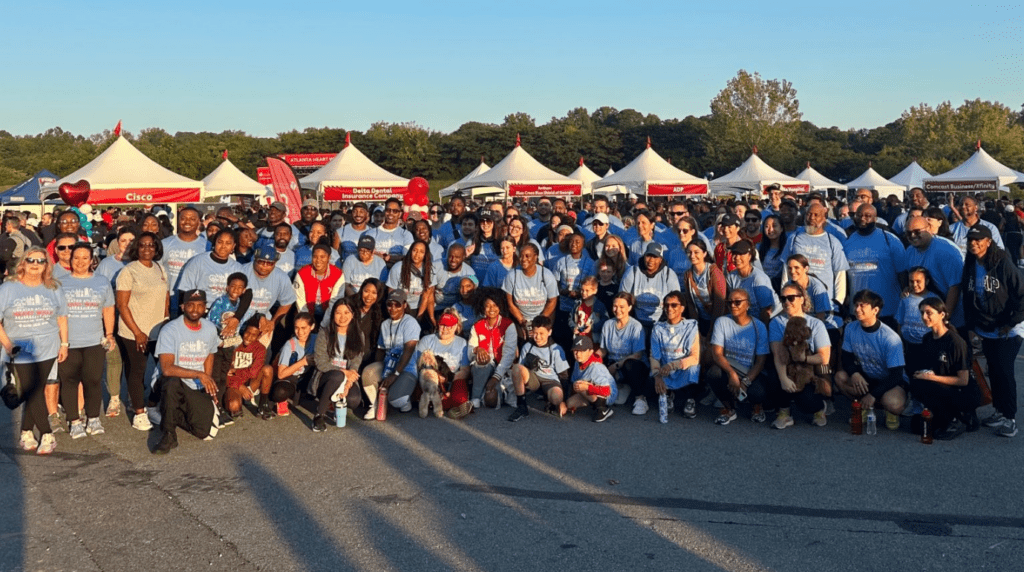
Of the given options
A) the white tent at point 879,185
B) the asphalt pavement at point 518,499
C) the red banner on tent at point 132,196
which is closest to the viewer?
the asphalt pavement at point 518,499

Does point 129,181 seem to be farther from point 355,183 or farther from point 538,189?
point 538,189

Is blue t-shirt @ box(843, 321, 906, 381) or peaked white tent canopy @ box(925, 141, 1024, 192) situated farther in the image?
peaked white tent canopy @ box(925, 141, 1024, 192)

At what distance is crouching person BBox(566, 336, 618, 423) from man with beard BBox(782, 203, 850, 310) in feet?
6.24

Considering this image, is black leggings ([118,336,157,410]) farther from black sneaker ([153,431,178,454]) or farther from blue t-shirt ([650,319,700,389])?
blue t-shirt ([650,319,700,389])

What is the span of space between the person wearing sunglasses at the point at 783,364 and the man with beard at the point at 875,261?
1.13 m

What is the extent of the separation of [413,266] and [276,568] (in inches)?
169

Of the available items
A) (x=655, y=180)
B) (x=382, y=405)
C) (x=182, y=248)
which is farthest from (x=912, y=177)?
(x=182, y=248)

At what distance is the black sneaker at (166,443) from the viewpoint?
6090mm

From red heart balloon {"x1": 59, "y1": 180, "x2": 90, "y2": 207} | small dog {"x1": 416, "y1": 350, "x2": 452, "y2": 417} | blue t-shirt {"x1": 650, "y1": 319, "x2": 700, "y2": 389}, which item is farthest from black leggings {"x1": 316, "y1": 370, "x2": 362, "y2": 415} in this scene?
red heart balloon {"x1": 59, "y1": 180, "x2": 90, "y2": 207}

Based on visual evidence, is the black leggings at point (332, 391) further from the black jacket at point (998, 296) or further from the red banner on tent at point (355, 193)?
the red banner on tent at point (355, 193)

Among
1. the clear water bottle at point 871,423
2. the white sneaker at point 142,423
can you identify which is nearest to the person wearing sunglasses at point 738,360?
the clear water bottle at point 871,423

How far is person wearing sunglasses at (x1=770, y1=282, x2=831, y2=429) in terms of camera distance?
6.66 m

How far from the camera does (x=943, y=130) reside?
62.5 metres

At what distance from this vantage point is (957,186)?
2572cm
